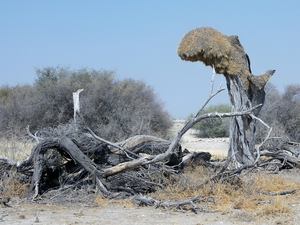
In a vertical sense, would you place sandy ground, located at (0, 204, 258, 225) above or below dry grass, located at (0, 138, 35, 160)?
below

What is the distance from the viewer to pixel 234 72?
39.9ft

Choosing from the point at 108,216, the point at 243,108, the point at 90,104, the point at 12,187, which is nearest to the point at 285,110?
the point at 90,104

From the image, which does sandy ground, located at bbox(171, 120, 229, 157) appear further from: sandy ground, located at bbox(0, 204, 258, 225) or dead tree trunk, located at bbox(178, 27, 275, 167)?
sandy ground, located at bbox(0, 204, 258, 225)

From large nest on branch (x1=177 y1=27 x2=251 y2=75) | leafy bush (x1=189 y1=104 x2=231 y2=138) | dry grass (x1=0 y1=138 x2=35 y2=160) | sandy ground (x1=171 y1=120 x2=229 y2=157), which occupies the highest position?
large nest on branch (x1=177 y1=27 x2=251 y2=75)

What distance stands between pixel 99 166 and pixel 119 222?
7.44 ft

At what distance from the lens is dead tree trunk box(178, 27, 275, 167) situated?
11.8 m

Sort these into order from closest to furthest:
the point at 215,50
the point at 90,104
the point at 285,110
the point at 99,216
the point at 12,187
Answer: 1. the point at 99,216
2. the point at 12,187
3. the point at 215,50
4. the point at 90,104
5. the point at 285,110

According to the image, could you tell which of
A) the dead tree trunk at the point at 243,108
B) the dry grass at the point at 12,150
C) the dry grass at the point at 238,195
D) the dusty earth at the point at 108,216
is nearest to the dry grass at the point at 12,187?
the dusty earth at the point at 108,216

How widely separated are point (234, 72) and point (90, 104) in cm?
1087

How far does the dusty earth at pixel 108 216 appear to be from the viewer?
22.2 ft

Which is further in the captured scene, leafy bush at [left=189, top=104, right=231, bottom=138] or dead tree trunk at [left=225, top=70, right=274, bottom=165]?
leafy bush at [left=189, top=104, right=231, bottom=138]

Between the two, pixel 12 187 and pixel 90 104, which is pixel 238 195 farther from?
pixel 90 104

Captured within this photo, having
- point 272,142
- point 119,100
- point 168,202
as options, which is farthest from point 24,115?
point 168,202

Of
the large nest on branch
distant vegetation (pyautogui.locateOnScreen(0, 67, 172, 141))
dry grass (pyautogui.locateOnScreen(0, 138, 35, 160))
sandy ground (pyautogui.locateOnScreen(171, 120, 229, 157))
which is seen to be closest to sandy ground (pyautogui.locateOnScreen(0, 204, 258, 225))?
dry grass (pyautogui.locateOnScreen(0, 138, 35, 160))
